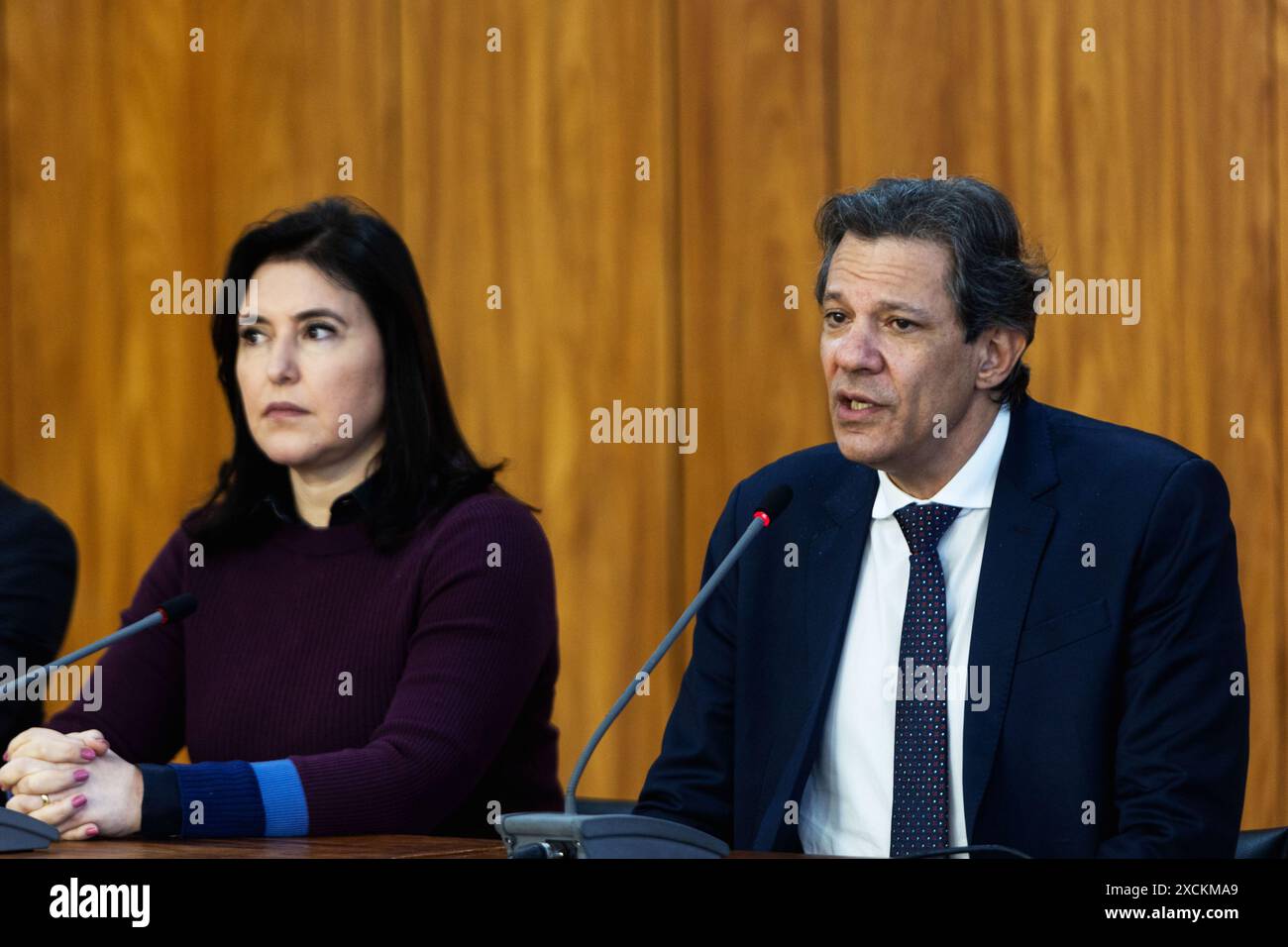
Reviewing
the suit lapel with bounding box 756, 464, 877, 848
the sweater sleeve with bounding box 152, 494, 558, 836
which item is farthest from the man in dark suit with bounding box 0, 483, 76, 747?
the suit lapel with bounding box 756, 464, 877, 848

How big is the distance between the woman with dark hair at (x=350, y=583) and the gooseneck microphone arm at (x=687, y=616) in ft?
1.51

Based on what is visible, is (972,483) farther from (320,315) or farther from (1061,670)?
(320,315)

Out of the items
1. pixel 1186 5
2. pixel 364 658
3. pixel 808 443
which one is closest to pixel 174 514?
pixel 808 443

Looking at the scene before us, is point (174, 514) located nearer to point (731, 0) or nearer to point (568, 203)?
point (568, 203)

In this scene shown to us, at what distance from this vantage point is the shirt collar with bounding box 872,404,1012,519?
2.10 metres

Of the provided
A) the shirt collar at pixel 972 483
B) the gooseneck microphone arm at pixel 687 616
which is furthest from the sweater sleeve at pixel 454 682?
the shirt collar at pixel 972 483

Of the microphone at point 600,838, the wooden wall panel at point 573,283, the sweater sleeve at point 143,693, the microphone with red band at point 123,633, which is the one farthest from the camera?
the wooden wall panel at point 573,283

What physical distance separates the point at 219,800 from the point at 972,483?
102 centimetres

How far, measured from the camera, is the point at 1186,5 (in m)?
3.22

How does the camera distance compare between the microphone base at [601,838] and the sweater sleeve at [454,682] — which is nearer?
the microphone base at [601,838]

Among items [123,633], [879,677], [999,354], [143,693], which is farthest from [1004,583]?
[143,693]

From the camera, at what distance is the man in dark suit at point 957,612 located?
1910 millimetres

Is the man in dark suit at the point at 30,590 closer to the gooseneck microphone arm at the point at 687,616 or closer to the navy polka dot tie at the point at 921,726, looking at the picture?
the gooseneck microphone arm at the point at 687,616

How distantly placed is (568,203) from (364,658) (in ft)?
5.45
